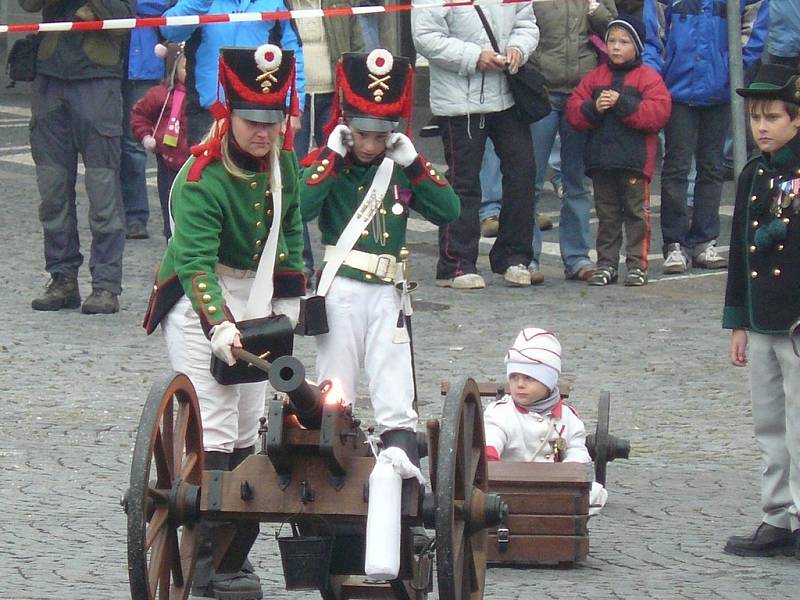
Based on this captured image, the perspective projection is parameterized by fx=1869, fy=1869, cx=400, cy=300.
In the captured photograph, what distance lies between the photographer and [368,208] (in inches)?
262

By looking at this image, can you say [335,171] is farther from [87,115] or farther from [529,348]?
[87,115]

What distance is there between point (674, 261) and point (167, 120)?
137 inches

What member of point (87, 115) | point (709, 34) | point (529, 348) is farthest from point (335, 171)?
point (709, 34)

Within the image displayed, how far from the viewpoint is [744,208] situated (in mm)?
6891

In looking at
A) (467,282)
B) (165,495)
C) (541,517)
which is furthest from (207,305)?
(467,282)

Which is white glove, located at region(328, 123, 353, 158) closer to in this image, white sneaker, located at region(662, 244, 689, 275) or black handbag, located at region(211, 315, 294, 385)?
black handbag, located at region(211, 315, 294, 385)

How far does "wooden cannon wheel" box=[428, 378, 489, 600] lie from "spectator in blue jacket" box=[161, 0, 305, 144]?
5578 millimetres

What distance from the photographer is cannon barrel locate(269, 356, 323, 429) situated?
206 inches

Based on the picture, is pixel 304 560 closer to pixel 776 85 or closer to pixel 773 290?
pixel 773 290

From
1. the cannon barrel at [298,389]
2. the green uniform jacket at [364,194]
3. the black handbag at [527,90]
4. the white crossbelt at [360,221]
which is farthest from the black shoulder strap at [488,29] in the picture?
the cannon barrel at [298,389]

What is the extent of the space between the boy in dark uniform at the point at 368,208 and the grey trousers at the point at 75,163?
417 cm

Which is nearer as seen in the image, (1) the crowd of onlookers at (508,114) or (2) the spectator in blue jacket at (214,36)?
(1) the crowd of onlookers at (508,114)

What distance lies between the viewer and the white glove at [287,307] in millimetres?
6340

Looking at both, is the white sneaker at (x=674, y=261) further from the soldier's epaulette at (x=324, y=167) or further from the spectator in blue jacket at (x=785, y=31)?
the soldier's epaulette at (x=324, y=167)
